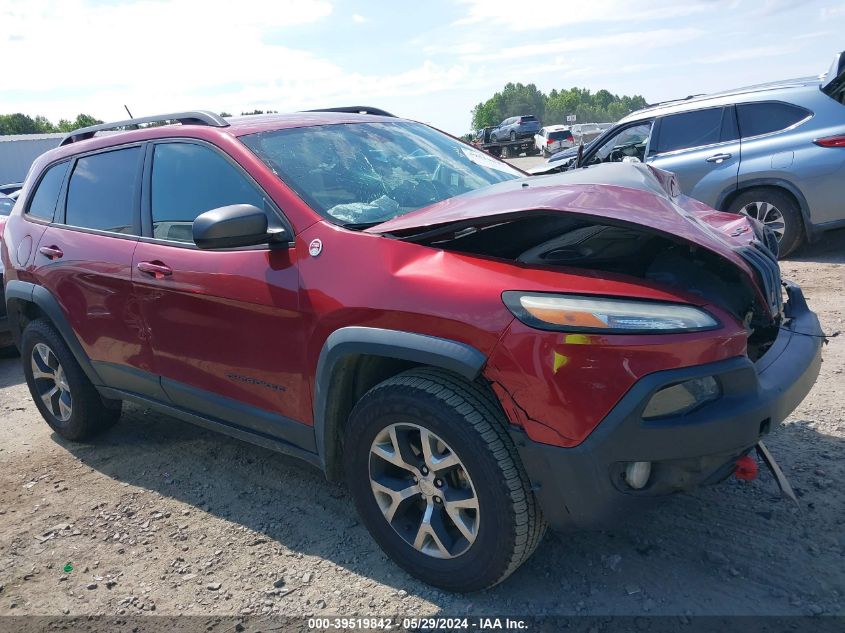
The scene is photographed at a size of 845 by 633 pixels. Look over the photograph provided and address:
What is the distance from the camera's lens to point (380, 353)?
249cm

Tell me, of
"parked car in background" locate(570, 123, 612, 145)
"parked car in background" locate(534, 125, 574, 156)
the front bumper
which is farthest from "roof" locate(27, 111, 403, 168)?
"parked car in background" locate(570, 123, 612, 145)

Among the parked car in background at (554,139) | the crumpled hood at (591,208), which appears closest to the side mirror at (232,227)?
the crumpled hood at (591,208)

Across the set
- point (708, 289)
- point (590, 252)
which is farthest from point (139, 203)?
point (708, 289)

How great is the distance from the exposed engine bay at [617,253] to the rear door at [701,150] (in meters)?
5.20

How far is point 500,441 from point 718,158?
6.18 metres

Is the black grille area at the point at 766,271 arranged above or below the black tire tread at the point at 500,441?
above

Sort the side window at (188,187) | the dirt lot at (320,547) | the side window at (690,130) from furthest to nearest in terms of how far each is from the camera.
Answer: the side window at (690,130)
the side window at (188,187)
the dirt lot at (320,547)

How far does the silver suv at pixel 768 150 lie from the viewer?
22.3 ft

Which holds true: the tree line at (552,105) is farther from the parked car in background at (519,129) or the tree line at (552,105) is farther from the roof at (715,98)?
the roof at (715,98)

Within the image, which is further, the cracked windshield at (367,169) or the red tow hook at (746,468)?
the cracked windshield at (367,169)

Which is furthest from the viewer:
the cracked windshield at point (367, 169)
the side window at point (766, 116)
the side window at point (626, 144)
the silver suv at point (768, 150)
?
the side window at point (626, 144)

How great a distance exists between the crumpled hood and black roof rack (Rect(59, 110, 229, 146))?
121 centimetres

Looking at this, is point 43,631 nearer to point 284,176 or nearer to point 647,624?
point 284,176

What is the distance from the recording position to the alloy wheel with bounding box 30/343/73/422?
14.2ft
